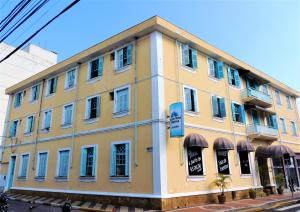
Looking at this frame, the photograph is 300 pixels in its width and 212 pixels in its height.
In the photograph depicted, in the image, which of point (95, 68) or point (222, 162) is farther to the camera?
point (95, 68)

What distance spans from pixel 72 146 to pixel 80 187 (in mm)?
2861

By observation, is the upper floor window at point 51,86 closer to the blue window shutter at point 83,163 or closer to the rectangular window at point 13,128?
the rectangular window at point 13,128

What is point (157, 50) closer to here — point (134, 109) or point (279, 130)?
point (134, 109)

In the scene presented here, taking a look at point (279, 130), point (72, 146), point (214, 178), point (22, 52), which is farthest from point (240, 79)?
point (22, 52)

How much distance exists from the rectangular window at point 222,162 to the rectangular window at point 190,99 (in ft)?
10.5

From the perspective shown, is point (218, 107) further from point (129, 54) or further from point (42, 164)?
point (42, 164)

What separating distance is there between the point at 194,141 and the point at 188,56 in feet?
18.3

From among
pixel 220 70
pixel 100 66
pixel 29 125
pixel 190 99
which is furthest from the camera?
pixel 29 125

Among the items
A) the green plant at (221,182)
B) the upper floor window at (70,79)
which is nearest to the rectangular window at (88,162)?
the upper floor window at (70,79)

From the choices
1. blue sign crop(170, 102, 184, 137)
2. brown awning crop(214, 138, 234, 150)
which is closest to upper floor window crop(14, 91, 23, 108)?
blue sign crop(170, 102, 184, 137)

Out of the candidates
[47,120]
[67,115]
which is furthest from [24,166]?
[67,115]

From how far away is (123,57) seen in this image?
51.6 feet

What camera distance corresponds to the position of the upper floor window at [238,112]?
714 inches

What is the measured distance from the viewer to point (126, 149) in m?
13.6
